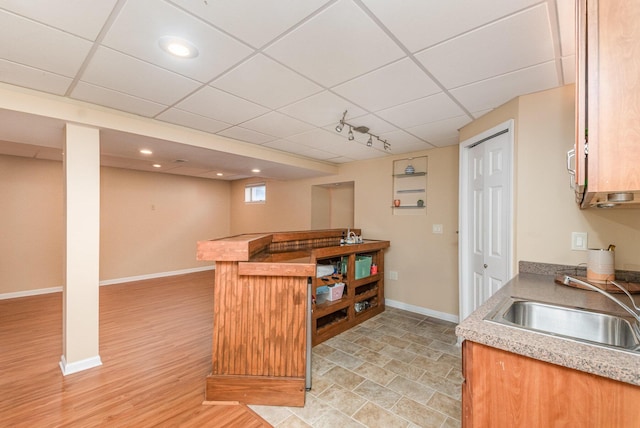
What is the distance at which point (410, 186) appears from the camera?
4.11 m

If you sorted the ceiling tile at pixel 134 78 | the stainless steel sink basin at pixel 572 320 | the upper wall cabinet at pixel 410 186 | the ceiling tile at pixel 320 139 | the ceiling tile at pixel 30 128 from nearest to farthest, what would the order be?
the stainless steel sink basin at pixel 572 320 → the ceiling tile at pixel 134 78 → the ceiling tile at pixel 30 128 → the ceiling tile at pixel 320 139 → the upper wall cabinet at pixel 410 186

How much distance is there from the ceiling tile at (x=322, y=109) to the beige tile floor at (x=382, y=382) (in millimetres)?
2421

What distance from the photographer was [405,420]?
1869 mm

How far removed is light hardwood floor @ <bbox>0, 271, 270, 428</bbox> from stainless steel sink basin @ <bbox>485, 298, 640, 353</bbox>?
1.70 metres

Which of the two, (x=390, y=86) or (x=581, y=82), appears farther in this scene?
(x=390, y=86)

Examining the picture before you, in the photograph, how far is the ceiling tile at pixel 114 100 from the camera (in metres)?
2.11

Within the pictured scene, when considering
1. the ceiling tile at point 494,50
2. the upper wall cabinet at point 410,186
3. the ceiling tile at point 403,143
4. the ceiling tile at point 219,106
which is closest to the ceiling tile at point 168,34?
the ceiling tile at point 219,106

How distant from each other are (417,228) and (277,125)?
98.7 inches

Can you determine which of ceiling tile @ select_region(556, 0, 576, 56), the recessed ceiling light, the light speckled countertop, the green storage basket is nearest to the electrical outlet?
the light speckled countertop

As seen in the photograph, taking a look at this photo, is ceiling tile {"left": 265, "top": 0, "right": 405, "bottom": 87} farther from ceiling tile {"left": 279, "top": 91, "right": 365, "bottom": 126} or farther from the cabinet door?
the cabinet door

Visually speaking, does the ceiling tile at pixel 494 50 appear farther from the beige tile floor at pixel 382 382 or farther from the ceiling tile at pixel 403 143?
the beige tile floor at pixel 382 382

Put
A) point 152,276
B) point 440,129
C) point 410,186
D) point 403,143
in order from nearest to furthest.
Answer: point 440,129 < point 403,143 < point 410,186 < point 152,276

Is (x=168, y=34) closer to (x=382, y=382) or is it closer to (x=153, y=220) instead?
(x=382, y=382)

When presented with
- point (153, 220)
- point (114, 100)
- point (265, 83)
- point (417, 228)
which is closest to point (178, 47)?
point (265, 83)
